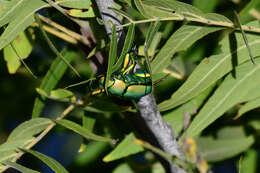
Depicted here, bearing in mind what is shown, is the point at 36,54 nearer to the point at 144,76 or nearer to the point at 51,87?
the point at 51,87

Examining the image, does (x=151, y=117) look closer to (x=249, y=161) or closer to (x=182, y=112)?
(x=182, y=112)

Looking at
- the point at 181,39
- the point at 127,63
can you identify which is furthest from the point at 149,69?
the point at 181,39

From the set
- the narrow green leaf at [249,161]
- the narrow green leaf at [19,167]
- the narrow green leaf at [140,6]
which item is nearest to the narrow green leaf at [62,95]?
the narrow green leaf at [19,167]

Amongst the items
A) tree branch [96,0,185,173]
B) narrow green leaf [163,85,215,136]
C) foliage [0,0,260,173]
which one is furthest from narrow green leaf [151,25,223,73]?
narrow green leaf [163,85,215,136]

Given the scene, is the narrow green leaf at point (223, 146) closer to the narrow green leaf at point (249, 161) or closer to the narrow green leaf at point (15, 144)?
the narrow green leaf at point (249, 161)

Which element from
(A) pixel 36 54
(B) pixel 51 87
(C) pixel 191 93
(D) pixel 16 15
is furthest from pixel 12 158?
(A) pixel 36 54

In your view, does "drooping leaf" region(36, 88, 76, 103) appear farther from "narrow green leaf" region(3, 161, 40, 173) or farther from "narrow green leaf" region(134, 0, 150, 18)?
"narrow green leaf" region(134, 0, 150, 18)
